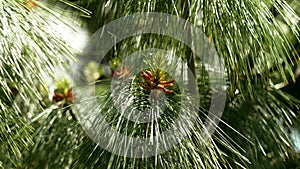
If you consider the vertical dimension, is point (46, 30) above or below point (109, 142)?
above

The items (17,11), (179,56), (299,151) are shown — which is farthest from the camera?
(299,151)

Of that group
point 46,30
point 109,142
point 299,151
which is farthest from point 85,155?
point 299,151

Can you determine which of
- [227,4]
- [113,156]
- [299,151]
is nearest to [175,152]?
[113,156]

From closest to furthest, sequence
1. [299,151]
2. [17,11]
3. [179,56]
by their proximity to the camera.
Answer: [17,11] → [179,56] → [299,151]

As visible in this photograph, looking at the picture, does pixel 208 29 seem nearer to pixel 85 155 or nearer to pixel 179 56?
pixel 179 56

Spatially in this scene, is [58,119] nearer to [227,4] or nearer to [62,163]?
[62,163]

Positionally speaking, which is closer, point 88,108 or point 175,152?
point 175,152
